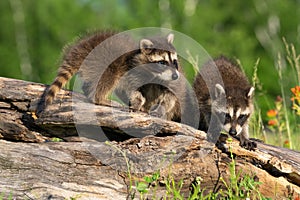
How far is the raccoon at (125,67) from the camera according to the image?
7.36m

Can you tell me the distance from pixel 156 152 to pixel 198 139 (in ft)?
1.74

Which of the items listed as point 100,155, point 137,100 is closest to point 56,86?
point 100,155

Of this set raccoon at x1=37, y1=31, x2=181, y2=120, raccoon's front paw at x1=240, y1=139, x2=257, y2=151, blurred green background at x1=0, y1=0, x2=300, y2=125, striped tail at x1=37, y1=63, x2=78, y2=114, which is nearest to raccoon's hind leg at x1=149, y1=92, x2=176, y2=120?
raccoon at x1=37, y1=31, x2=181, y2=120

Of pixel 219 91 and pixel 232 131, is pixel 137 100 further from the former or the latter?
pixel 232 131

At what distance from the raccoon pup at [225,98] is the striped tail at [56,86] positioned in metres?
1.95

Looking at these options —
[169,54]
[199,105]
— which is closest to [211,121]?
[199,105]

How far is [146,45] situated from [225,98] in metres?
1.31

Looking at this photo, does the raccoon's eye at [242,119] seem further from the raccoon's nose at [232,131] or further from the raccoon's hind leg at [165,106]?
the raccoon's hind leg at [165,106]

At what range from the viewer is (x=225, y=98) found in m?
7.77

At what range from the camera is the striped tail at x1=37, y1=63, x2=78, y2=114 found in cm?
629

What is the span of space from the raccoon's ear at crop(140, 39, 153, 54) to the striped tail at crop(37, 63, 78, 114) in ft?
3.26

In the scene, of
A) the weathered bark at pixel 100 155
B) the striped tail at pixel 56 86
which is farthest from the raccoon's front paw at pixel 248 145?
the striped tail at pixel 56 86

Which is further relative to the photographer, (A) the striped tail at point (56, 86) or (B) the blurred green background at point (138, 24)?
(B) the blurred green background at point (138, 24)

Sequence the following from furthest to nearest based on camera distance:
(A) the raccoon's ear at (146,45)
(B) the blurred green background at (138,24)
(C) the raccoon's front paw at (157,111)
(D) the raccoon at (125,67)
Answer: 1. (B) the blurred green background at (138,24)
2. (A) the raccoon's ear at (146,45)
3. (C) the raccoon's front paw at (157,111)
4. (D) the raccoon at (125,67)
